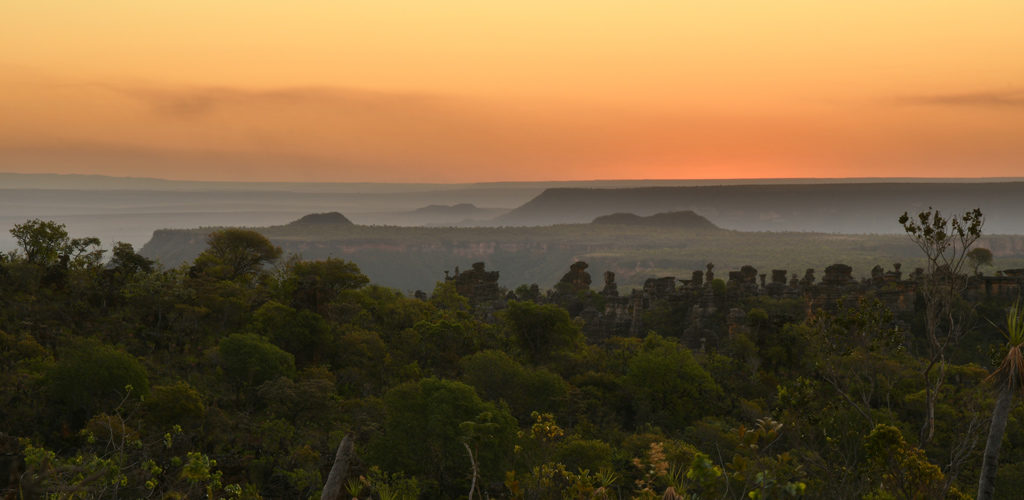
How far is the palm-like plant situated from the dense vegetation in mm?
1707

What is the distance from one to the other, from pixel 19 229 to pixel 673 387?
63349 millimetres

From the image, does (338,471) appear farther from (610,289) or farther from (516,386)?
(610,289)

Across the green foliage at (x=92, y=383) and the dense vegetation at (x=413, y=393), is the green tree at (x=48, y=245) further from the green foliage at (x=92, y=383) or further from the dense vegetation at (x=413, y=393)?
the green foliage at (x=92, y=383)

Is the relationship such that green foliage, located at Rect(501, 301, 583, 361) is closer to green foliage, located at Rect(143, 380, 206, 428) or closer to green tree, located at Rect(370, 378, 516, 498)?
green tree, located at Rect(370, 378, 516, 498)

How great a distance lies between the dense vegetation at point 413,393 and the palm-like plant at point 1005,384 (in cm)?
171

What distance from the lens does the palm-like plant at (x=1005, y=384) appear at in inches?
866

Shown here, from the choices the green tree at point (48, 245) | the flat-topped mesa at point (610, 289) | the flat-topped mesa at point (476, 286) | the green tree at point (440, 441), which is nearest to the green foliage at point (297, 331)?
the green tree at point (48, 245)

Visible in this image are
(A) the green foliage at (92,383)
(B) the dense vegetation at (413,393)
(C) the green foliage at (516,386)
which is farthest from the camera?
(C) the green foliage at (516,386)

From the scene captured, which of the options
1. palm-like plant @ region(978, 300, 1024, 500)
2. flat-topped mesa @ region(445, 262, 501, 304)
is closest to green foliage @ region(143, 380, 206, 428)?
palm-like plant @ region(978, 300, 1024, 500)

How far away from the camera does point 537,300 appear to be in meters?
129

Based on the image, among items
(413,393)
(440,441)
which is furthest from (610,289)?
(440,441)

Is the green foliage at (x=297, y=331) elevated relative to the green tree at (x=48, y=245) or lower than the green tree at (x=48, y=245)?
lower

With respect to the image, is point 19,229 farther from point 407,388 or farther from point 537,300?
point 537,300

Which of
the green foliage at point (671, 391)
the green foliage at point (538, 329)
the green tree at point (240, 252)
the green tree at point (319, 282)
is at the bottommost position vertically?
the green foliage at point (671, 391)
